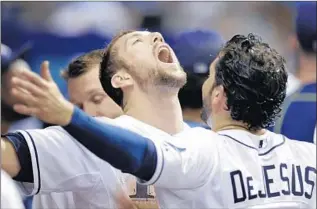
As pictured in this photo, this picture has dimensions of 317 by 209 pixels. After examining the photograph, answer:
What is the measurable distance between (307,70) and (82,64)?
44 centimetres

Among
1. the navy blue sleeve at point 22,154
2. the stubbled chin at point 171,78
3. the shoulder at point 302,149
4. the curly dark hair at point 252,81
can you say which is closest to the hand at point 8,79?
the navy blue sleeve at point 22,154

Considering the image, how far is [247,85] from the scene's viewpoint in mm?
921

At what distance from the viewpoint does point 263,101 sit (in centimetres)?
93

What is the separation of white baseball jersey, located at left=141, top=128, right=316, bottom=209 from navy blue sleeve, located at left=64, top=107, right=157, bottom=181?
0.6 inches

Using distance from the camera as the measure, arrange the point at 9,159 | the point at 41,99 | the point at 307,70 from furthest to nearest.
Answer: the point at 307,70 → the point at 9,159 → the point at 41,99

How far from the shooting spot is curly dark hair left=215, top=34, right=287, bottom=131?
0.92m

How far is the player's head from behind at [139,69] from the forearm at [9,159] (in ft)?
0.69

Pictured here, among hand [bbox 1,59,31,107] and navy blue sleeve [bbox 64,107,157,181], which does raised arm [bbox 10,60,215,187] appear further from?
hand [bbox 1,59,31,107]

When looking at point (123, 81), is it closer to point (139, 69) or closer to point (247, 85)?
point (139, 69)

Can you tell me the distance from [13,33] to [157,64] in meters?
0.27

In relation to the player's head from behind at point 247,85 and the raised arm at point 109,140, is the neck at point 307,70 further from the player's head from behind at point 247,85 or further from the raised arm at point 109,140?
the raised arm at point 109,140

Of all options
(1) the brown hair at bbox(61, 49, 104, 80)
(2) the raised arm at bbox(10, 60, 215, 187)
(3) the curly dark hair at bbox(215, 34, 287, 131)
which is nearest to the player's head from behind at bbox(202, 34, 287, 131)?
(3) the curly dark hair at bbox(215, 34, 287, 131)

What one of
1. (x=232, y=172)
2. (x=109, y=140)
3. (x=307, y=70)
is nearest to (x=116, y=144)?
(x=109, y=140)

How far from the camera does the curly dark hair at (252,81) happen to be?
3.01 ft
